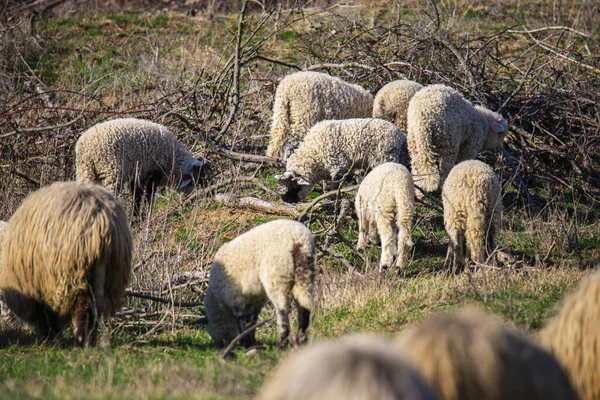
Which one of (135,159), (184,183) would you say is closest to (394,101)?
(184,183)

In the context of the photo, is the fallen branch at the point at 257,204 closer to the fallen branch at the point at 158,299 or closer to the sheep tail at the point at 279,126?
the sheep tail at the point at 279,126

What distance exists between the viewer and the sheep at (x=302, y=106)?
11.1 meters

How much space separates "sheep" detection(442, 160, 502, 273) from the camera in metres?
8.66

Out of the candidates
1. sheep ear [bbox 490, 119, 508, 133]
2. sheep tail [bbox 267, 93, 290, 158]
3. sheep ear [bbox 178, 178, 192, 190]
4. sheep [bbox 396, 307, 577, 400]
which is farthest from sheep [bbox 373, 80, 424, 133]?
sheep [bbox 396, 307, 577, 400]

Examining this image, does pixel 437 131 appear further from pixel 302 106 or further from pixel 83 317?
pixel 83 317

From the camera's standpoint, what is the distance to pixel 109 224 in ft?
20.8

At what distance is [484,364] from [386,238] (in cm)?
615

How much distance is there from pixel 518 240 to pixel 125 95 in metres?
8.07

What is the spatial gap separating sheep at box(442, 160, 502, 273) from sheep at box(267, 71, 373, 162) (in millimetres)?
2965

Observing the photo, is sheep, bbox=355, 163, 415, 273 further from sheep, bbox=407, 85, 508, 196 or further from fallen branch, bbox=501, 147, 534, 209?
fallen branch, bbox=501, 147, 534, 209

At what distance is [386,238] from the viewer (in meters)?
9.17

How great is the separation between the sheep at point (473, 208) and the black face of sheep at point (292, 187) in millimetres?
2276

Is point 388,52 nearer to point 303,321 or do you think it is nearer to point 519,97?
point 519,97

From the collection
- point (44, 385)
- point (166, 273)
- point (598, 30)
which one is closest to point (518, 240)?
point (166, 273)
